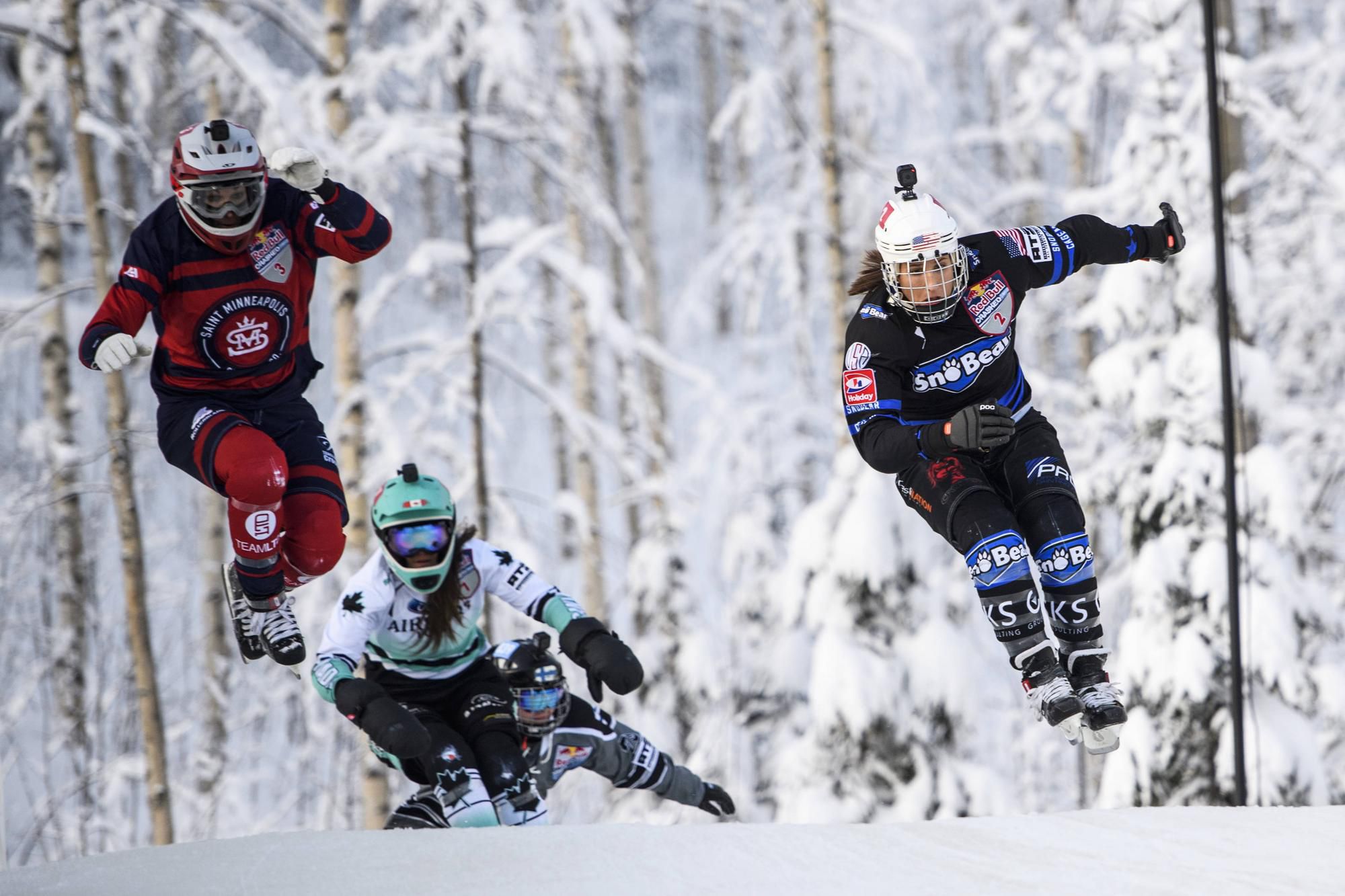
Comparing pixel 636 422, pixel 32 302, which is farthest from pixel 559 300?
pixel 32 302

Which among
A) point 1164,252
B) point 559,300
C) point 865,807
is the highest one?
point 559,300

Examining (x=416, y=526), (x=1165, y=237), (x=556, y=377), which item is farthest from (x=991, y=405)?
(x=556, y=377)

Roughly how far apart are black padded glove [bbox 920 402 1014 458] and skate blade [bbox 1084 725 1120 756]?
104cm

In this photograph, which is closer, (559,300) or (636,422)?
(636,422)

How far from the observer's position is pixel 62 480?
10.2 metres

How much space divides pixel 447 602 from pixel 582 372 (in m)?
6.40

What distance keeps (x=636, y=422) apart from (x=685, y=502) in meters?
0.82

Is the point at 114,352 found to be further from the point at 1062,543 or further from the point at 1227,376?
the point at 1227,376

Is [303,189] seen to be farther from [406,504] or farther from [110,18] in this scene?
[110,18]

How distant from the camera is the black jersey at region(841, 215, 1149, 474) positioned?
4414 mm

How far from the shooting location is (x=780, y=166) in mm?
14555

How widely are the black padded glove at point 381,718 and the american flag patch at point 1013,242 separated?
2859 mm

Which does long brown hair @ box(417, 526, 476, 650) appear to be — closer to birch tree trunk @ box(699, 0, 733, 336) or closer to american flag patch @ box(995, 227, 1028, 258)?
american flag patch @ box(995, 227, 1028, 258)

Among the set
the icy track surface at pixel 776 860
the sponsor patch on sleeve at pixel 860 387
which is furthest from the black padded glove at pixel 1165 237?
the icy track surface at pixel 776 860
